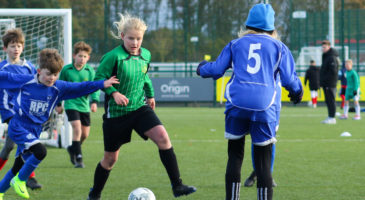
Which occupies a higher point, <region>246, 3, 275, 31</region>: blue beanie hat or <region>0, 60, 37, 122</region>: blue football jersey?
<region>246, 3, 275, 31</region>: blue beanie hat

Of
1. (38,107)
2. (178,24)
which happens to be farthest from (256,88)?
(178,24)

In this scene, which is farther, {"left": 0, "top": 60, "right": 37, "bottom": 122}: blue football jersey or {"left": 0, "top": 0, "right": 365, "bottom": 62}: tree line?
{"left": 0, "top": 0, "right": 365, "bottom": 62}: tree line

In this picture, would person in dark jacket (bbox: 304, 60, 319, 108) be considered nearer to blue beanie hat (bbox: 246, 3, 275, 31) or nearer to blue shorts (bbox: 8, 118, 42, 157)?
blue shorts (bbox: 8, 118, 42, 157)

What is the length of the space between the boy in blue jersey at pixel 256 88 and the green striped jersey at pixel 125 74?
0.92 metres

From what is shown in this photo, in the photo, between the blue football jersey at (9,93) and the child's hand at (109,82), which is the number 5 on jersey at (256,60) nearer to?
the child's hand at (109,82)

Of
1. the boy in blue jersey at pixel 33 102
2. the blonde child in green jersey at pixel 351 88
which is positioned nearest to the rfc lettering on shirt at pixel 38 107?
the boy in blue jersey at pixel 33 102

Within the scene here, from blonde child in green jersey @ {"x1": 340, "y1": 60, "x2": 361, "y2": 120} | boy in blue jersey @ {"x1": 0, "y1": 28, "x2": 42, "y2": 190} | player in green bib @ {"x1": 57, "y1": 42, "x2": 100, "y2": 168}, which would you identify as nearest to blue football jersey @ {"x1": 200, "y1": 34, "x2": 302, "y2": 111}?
boy in blue jersey @ {"x1": 0, "y1": 28, "x2": 42, "y2": 190}

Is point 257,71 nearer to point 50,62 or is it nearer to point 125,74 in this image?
point 125,74

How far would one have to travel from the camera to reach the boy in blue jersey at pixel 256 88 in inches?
182

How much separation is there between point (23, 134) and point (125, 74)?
103 centimetres

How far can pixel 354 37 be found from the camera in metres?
25.8

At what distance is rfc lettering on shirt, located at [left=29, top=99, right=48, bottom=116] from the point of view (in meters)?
5.62

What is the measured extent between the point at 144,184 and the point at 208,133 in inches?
261

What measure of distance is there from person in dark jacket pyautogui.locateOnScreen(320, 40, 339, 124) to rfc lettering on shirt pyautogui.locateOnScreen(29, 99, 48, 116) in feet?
34.8
